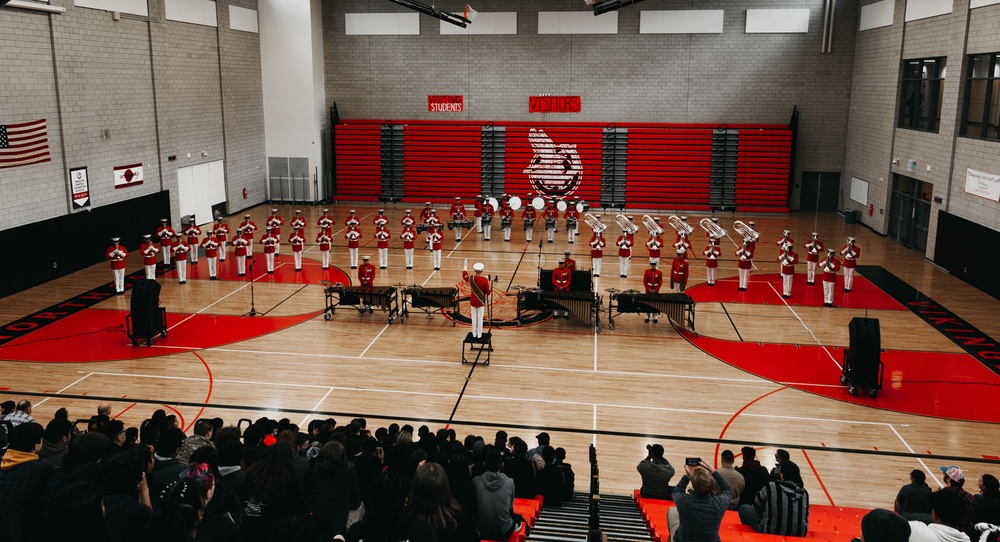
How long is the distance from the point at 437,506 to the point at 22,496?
10.4 feet

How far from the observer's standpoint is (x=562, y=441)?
42.8 feet

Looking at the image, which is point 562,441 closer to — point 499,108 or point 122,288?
point 122,288

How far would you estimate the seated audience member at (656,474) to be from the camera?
9.70m

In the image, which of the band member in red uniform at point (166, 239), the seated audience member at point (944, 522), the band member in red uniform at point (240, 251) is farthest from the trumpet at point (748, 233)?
the band member in red uniform at point (166, 239)

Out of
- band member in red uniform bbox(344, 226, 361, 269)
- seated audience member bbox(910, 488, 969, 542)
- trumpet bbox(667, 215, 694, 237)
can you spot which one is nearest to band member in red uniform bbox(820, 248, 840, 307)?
trumpet bbox(667, 215, 694, 237)

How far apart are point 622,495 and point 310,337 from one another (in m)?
9.63

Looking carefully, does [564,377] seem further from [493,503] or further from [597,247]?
[493,503]

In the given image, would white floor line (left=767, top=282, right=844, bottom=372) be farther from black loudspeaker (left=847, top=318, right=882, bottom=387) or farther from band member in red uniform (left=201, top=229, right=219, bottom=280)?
band member in red uniform (left=201, top=229, right=219, bottom=280)

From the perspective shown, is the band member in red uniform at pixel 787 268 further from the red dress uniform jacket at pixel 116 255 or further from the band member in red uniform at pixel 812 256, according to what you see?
the red dress uniform jacket at pixel 116 255

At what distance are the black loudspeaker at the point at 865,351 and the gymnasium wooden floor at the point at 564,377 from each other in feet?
1.51

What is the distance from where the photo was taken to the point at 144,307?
1739 centimetres

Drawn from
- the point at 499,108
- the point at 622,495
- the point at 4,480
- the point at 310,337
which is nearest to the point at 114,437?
the point at 4,480

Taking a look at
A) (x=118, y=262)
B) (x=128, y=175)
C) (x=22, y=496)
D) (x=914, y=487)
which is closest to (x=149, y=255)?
(x=118, y=262)

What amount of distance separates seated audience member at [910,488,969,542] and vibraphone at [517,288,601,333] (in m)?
12.4
